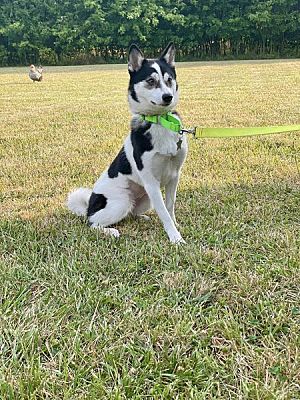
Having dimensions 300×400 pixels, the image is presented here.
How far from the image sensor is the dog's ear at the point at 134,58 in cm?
241

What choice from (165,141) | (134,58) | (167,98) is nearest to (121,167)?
(165,141)

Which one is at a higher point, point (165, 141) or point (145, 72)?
point (145, 72)

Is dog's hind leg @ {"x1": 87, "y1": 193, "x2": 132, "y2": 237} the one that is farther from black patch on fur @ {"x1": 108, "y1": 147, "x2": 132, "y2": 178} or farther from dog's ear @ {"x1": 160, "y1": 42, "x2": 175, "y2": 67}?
dog's ear @ {"x1": 160, "y1": 42, "x2": 175, "y2": 67}

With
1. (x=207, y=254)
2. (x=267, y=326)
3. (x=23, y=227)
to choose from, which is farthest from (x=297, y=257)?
(x=23, y=227)

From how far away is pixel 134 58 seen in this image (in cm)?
244

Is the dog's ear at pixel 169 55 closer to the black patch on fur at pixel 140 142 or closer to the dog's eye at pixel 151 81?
the dog's eye at pixel 151 81

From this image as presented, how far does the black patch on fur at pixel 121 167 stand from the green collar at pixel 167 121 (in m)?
0.30

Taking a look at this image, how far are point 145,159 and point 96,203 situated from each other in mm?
470

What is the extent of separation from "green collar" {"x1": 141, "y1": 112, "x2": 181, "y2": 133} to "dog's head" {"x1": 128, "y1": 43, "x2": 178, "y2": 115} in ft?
0.09

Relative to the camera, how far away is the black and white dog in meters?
2.31

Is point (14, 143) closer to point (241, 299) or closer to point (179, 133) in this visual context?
point (179, 133)

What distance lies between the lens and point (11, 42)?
2831 cm

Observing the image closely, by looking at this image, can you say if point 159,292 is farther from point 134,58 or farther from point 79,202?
point 134,58

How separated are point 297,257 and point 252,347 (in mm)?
720
